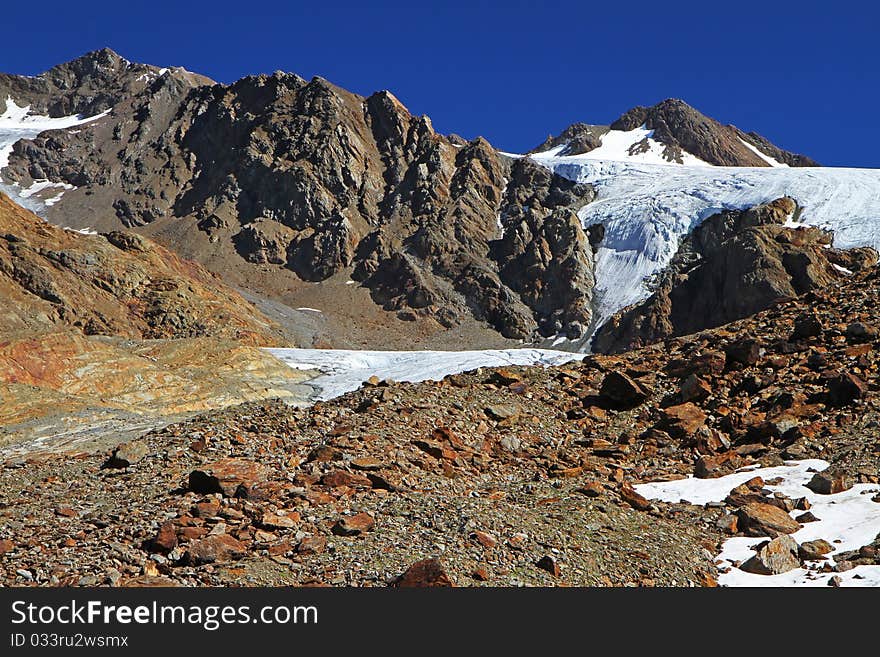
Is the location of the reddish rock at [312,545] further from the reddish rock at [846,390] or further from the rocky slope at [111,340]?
the rocky slope at [111,340]

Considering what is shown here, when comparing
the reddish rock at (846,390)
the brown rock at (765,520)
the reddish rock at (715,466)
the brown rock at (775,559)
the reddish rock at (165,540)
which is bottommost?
the brown rock at (775,559)

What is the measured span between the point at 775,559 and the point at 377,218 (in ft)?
574

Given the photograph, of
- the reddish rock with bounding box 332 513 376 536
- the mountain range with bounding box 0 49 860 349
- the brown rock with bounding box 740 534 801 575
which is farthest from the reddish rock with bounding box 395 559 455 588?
the mountain range with bounding box 0 49 860 349

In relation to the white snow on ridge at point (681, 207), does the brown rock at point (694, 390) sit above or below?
below

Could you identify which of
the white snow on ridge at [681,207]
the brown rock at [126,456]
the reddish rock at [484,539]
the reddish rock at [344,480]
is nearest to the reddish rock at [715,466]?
the reddish rock at [484,539]

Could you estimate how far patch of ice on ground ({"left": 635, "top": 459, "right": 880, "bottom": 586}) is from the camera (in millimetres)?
11453

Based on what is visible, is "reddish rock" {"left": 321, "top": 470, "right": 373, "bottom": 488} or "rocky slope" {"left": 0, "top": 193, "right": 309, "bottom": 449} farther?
"rocky slope" {"left": 0, "top": 193, "right": 309, "bottom": 449}

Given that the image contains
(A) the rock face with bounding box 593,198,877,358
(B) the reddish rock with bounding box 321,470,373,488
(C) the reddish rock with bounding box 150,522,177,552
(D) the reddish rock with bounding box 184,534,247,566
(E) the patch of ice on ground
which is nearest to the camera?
(D) the reddish rock with bounding box 184,534,247,566

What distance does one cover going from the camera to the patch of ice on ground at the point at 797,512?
11.5 m

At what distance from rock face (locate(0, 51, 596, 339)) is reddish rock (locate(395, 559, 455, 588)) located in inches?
5508

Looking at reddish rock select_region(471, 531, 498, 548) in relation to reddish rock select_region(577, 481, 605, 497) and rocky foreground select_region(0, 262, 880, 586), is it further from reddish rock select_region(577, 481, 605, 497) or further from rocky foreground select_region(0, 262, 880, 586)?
reddish rock select_region(577, 481, 605, 497)

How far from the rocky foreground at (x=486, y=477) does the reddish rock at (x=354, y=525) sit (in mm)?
28

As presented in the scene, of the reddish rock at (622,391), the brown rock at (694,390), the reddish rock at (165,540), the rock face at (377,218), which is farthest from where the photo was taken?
the rock face at (377,218)

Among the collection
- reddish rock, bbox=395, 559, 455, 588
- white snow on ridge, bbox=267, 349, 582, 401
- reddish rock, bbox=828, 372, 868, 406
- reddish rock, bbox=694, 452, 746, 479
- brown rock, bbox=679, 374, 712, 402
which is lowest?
reddish rock, bbox=395, 559, 455, 588
